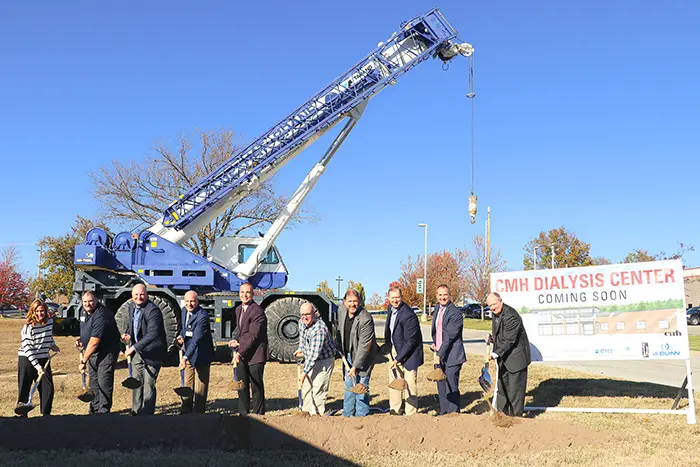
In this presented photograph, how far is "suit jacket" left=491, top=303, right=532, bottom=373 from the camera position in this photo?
741 centimetres

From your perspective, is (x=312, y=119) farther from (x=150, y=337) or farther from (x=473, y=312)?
(x=473, y=312)

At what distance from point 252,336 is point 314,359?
0.82 metres

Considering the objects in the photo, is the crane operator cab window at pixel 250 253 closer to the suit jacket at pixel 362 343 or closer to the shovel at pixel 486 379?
the suit jacket at pixel 362 343

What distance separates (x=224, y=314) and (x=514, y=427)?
8.53 metres

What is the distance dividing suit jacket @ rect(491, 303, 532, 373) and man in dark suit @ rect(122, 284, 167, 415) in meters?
4.15

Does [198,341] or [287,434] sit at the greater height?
[198,341]

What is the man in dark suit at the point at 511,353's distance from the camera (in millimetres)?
7418

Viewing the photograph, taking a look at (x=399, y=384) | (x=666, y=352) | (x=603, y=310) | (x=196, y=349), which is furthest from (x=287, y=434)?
(x=666, y=352)

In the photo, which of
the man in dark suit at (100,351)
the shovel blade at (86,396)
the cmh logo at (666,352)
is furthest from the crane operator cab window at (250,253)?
the cmh logo at (666,352)

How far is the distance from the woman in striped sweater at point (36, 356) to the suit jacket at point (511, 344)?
18.2 ft

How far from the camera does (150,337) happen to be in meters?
7.00

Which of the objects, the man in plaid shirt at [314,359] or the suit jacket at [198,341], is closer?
the man in plaid shirt at [314,359]

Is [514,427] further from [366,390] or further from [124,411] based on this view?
[124,411]

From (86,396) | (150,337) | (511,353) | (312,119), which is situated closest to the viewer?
(86,396)
